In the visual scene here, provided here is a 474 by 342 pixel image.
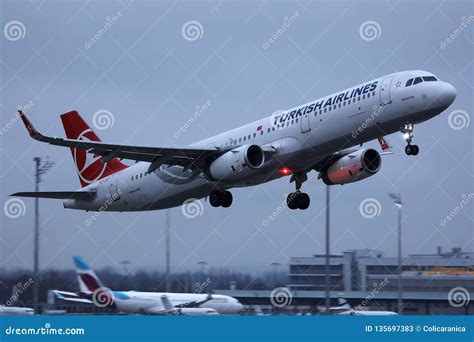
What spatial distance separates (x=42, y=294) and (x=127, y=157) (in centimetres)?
740

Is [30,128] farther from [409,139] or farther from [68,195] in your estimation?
[409,139]

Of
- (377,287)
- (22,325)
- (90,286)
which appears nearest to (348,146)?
(377,287)

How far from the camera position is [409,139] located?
33125 millimetres

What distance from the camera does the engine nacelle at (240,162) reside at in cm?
3509

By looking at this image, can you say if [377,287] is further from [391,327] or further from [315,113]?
[391,327]

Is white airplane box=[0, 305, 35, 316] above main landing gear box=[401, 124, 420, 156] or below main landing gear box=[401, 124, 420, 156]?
below

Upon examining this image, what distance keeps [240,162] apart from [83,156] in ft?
43.1

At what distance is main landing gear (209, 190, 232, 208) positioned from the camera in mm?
38469

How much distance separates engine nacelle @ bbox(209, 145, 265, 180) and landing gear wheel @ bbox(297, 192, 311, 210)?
16.9ft

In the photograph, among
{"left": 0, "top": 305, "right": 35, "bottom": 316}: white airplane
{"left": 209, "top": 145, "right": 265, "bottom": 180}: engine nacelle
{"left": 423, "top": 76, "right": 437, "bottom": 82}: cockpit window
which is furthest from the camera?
{"left": 209, "top": 145, "right": 265, "bottom": 180}: engine nacelle

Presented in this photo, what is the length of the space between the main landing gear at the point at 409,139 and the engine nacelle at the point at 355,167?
447 cm

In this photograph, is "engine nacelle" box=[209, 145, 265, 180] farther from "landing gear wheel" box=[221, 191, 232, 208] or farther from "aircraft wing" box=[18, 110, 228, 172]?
"landing gear wheel" box=[221, 191, 232, 208]

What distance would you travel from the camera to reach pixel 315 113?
35.0m

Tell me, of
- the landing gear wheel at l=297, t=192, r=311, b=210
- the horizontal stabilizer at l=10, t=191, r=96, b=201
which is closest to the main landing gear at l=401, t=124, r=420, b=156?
the landing gear wheel at l=297, t=192, r=311, b=210
